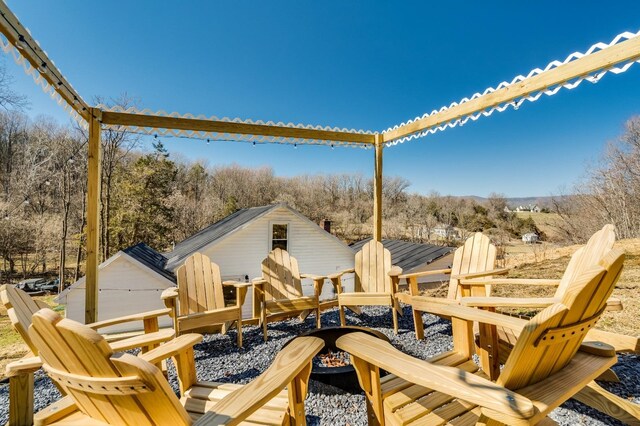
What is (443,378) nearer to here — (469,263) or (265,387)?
(265,387)

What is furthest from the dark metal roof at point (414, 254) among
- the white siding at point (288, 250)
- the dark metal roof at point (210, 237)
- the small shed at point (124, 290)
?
the small shed at point (124, 290)

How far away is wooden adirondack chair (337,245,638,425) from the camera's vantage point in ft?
2.70

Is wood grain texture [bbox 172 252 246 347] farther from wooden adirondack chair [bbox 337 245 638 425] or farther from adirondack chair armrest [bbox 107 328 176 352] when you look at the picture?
wooden adirondack chair [bbox 337 245 638 425]

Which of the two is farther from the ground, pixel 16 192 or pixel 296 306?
pixel 16 192

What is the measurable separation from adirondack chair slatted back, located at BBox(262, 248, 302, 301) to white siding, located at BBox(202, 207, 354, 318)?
14.3ft

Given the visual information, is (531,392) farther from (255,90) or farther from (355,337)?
(255,90)

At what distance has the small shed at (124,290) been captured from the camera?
6035mm

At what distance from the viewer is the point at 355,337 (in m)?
1.26

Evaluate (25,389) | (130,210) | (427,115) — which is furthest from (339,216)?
(25,389)

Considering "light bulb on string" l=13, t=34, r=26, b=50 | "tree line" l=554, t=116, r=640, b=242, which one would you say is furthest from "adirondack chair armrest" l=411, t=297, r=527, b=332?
"tree line" l=554, t=116, r=640, b=242

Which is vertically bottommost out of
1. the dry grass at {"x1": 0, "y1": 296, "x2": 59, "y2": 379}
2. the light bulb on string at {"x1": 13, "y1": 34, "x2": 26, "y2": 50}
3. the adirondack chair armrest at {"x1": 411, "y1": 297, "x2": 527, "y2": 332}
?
the dry grass at {"x1": 0, "y1": 296, "x2": 59, "y2": 379}

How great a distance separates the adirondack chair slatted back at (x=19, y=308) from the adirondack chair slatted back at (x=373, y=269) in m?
3.09

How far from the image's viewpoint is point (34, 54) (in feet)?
6.65

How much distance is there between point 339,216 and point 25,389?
1582cm
